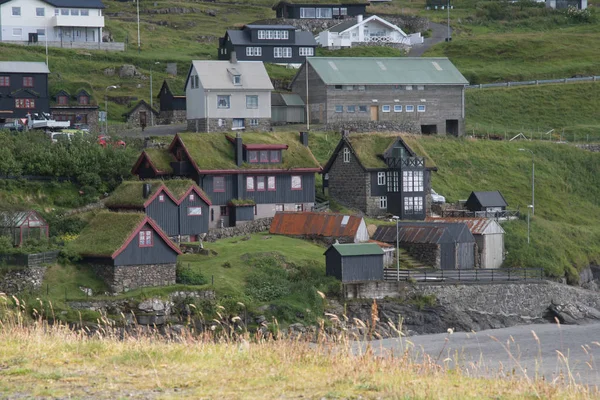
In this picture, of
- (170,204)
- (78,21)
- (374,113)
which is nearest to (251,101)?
(374,113)

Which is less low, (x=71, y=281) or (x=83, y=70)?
(x=83, y=70)

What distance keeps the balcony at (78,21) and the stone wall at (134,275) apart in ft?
218

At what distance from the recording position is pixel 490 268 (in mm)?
60969

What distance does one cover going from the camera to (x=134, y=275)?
4766 centimetres

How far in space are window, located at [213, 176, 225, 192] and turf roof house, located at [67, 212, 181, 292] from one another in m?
14.1

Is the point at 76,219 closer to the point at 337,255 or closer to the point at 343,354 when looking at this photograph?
the point at 337,255

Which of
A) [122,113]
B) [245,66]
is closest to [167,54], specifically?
[122,113]

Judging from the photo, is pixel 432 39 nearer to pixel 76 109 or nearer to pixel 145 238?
pixel 76 109

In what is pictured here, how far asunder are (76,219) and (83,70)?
47.2 metres

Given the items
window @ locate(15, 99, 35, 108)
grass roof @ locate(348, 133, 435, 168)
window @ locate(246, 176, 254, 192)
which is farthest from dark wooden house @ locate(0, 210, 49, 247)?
window @ locate(15, 99, 35, 108)

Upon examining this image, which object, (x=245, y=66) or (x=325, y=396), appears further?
(x=245, y=66)

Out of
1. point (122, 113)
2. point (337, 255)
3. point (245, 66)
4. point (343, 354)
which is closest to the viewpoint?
point (343, 354)

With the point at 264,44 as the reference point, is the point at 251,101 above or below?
below

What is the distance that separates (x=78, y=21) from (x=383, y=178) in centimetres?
5293
